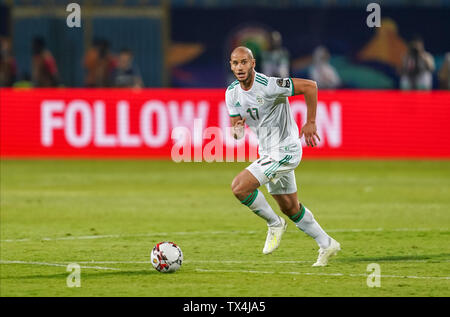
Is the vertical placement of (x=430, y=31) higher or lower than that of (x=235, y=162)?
higher

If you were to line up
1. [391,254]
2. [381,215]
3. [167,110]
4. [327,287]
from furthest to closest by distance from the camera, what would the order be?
[167,110] → [381,215] → [391,254] → [327,287]

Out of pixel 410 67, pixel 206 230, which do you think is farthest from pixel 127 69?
pixel 206 230

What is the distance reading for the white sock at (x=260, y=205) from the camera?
10352 millimetres

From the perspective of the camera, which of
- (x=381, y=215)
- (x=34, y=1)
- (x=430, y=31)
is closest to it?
(x=381, y=215)

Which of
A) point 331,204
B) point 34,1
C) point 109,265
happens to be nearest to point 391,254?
point 109,265

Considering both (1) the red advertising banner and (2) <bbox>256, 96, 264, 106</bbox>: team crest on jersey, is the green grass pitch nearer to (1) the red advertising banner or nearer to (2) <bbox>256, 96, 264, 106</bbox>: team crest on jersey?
(1) the red advertising banner

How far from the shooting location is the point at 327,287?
901 centimetres

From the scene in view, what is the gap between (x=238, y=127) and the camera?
1018 cm

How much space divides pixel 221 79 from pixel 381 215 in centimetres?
2022

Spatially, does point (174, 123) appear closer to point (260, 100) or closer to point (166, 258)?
point (260, 100)

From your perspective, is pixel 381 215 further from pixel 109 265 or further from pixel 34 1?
pixel 34 1

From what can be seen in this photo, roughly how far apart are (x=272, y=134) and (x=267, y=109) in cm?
27

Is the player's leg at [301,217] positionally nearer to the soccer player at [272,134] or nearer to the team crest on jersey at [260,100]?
the soccer player at [272,134]

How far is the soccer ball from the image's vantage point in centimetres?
973
